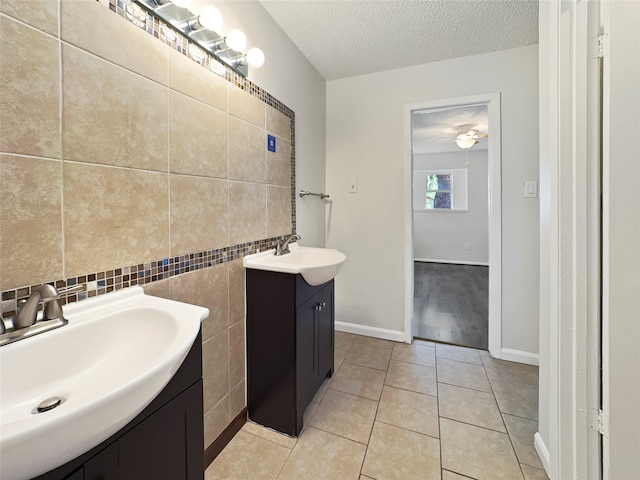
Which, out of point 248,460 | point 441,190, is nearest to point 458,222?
point 441,190

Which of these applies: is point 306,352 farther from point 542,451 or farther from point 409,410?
point 542,451

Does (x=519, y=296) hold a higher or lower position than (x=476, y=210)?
lower

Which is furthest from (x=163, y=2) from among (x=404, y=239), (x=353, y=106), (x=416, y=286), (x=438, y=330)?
(x=416, y=286)

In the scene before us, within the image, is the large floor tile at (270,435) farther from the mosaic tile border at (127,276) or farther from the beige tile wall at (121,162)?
the mosaic tile border at (127,276)

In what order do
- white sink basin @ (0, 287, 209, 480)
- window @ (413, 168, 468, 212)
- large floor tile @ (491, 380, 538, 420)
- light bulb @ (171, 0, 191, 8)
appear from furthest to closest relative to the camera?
window @ (413, 168, 468, 212), large floor tile @ (491, 380, 538, 420), light bulb @ (171, 0, 191, 8), white sink basin @ (0, 287, 209, 480)

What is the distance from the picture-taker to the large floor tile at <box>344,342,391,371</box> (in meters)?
2.01

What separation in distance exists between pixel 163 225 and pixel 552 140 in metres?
1.49

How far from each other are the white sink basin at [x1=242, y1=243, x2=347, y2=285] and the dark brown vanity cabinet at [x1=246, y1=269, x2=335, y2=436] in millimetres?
42

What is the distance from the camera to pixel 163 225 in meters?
1.02

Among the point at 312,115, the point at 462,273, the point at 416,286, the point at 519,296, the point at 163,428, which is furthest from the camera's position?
the point at 462,273

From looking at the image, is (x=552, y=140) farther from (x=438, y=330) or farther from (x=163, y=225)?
(x=438, y=330)

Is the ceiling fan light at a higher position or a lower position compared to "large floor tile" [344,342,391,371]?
higher

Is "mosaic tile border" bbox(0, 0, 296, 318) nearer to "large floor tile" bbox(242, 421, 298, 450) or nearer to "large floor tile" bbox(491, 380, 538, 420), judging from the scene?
"large floor tile" bbox(242, 421, 298, 450)

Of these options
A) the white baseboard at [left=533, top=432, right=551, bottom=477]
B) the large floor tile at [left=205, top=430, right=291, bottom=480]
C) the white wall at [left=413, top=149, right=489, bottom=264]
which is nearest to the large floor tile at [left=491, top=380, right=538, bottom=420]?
the white baseboard at [left=533, top=432, right=551, bottom=477]
